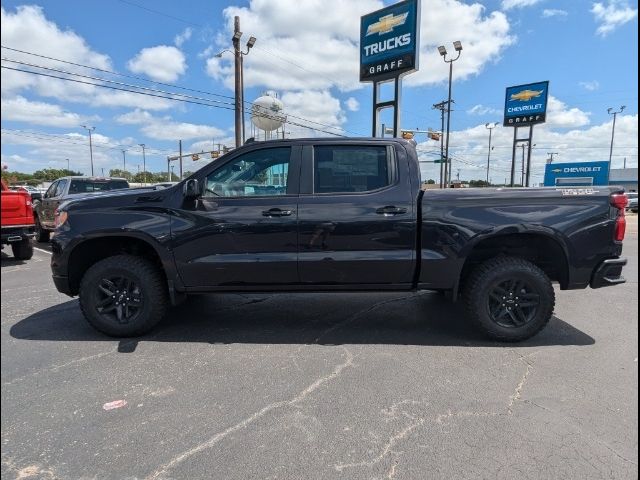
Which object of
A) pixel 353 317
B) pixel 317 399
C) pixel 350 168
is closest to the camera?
pixel 317 399

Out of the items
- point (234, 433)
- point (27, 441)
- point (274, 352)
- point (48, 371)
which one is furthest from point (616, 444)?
point (48, 371)

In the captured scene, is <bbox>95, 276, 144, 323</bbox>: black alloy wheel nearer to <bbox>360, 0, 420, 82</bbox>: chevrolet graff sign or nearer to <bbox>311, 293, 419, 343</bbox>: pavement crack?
<bbox>311, 293, 419, 343</bbox>: pavement crack

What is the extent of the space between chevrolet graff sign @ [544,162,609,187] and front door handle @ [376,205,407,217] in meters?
38.0

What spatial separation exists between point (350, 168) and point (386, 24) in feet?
53.8

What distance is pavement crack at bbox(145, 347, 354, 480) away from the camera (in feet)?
8.04

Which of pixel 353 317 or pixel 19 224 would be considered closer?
pixel 353 317

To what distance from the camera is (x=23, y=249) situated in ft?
27.8

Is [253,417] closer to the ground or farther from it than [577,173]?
closer to the ground

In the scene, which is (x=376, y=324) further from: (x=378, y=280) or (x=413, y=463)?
(x=413, y=463)

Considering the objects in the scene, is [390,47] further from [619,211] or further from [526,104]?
[526,104]

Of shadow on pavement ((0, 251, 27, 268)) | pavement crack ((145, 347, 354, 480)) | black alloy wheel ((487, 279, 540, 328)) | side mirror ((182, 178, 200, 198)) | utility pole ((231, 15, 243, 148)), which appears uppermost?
utility pole ((231, 15, 243, 148))

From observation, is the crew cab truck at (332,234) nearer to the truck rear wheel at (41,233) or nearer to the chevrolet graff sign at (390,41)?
the truck rear wheel at (41,233)

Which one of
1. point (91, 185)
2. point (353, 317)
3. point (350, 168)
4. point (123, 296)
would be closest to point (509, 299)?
point (353, 317)

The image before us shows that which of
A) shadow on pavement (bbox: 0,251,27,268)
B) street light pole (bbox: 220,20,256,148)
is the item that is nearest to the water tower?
street light pole (bbox: 220,20,256,148)
